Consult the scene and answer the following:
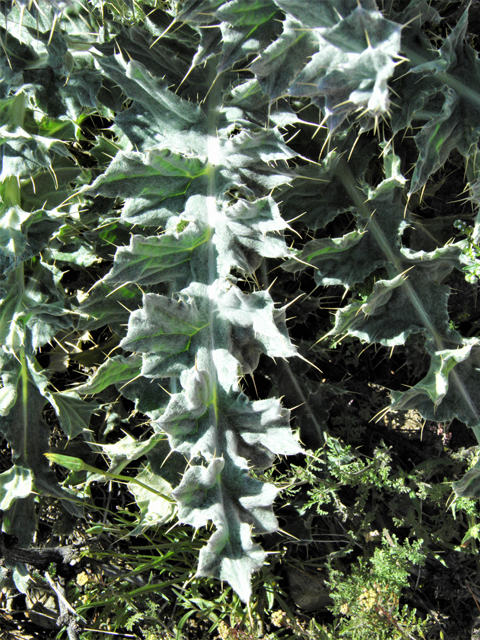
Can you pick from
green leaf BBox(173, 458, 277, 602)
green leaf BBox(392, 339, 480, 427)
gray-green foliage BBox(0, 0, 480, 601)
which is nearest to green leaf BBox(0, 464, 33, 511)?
gray-green foliage BBox(0, 0, 480, 601)

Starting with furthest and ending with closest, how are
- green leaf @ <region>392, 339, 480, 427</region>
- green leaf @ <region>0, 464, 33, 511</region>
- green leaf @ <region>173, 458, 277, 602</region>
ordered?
green leaf @ <region>0, 464, 33, 511</region>
green leaf @ <region>392, 339, 480, 427</region>
green leaf @ <region>173, 458, 277, 602</region>

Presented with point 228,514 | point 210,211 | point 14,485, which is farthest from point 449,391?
point 14,485

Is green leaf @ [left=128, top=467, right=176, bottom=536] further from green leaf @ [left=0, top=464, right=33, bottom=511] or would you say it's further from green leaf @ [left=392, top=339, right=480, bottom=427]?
green leaf @ [left=392, top=339, right=480, bottom=427]

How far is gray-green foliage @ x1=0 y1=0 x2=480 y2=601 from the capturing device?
4.94 feet

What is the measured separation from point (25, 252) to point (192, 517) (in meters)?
1.07

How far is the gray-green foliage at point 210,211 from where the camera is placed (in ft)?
4.94

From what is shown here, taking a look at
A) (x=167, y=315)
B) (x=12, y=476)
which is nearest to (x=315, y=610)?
(x=12, y=476)

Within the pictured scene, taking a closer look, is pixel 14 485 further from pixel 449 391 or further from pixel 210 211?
pixel 449 391

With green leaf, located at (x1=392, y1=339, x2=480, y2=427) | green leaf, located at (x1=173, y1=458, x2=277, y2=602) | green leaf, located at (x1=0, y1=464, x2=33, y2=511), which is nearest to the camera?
green leaf, located at (x1=173, y1=458, x2=277, y2=602)

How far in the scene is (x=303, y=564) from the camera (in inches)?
87.7

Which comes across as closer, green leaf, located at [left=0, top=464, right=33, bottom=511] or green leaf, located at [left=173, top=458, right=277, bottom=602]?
green leaf, located at [left=173, top=458, right=277, bottom=602]

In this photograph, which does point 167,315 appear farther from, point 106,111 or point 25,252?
point 106,111

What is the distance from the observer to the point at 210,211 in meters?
1.72

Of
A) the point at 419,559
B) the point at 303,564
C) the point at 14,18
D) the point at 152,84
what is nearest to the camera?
the point at 152,84
